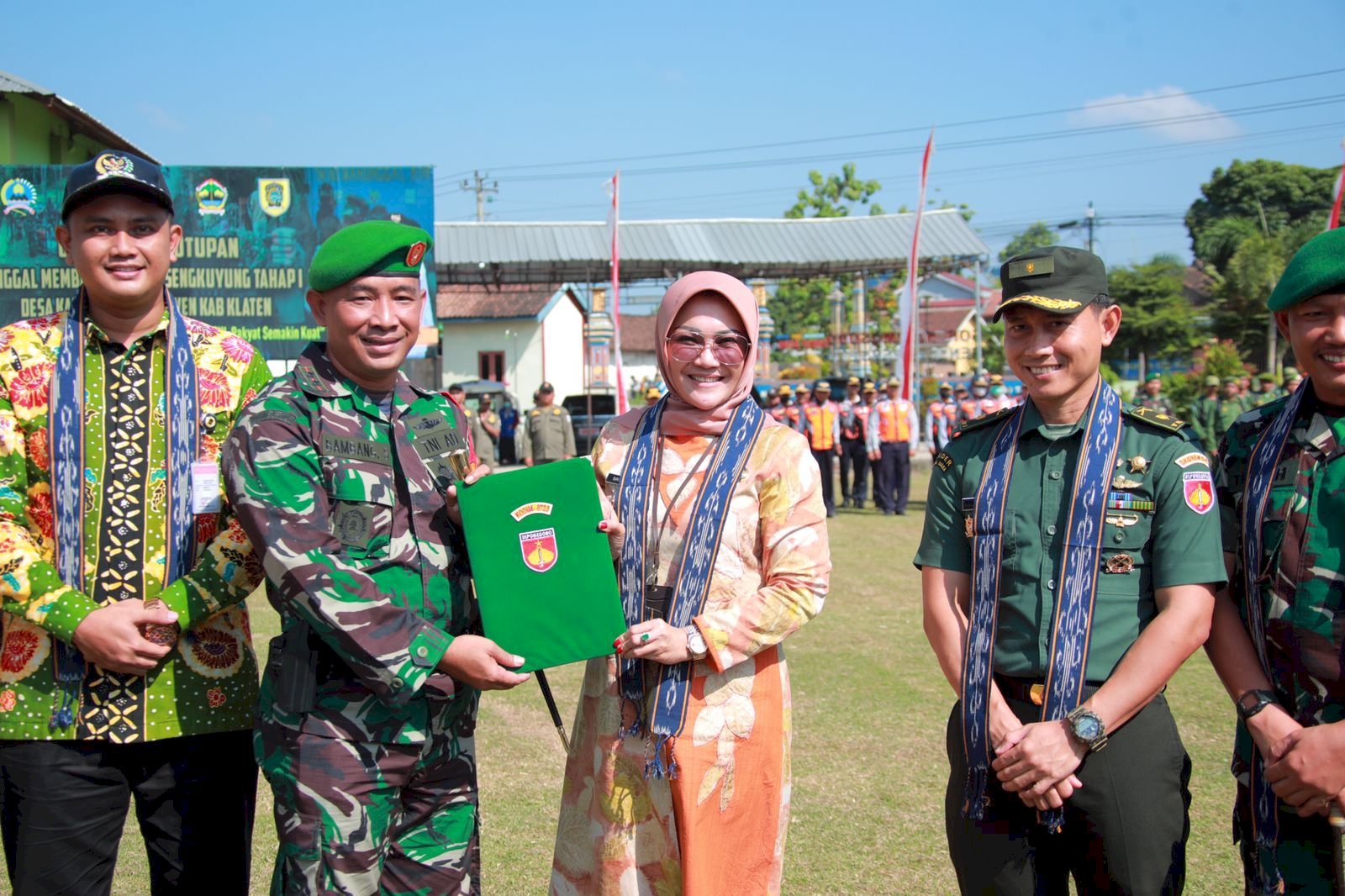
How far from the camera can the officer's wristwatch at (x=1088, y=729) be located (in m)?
2.29

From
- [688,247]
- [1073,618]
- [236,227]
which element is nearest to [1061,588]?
[1073,618]

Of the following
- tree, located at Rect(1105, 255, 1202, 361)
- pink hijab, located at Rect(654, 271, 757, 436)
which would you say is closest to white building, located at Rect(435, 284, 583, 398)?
tree, located at Rect(1105, 255, 1202, 361)

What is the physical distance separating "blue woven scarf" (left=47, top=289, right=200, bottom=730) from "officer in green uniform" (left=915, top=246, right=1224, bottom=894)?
1.89 m

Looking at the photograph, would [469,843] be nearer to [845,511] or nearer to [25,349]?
[25,349]

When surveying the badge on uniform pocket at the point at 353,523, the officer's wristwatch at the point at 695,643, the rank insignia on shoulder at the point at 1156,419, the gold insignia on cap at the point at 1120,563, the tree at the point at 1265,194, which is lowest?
the officer's wristwatch at the point at 695,643

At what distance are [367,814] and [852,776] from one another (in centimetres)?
302

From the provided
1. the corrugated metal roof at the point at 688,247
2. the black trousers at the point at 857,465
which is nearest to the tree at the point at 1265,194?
the corrugated metal roof at the point at 688,247

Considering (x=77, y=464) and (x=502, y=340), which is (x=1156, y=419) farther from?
(x=502, y=340)

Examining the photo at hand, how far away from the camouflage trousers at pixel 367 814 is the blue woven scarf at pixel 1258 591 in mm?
1858

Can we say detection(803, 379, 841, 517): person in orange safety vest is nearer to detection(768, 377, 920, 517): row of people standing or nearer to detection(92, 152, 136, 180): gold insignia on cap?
detection(768, 377, 920, 517): row of people standing

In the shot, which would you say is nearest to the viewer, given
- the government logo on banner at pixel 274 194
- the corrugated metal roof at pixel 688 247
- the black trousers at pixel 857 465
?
the government logo on banner at pixel 274 194

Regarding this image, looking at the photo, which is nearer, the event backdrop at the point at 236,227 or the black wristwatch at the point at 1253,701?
the black wristwatch at the point at 1253,701

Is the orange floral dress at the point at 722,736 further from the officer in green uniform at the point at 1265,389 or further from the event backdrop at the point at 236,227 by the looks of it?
the officer in green uniform at the point at 1265,389

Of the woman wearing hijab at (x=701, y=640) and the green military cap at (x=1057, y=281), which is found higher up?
the green military cap at (x=1057, y=281)
